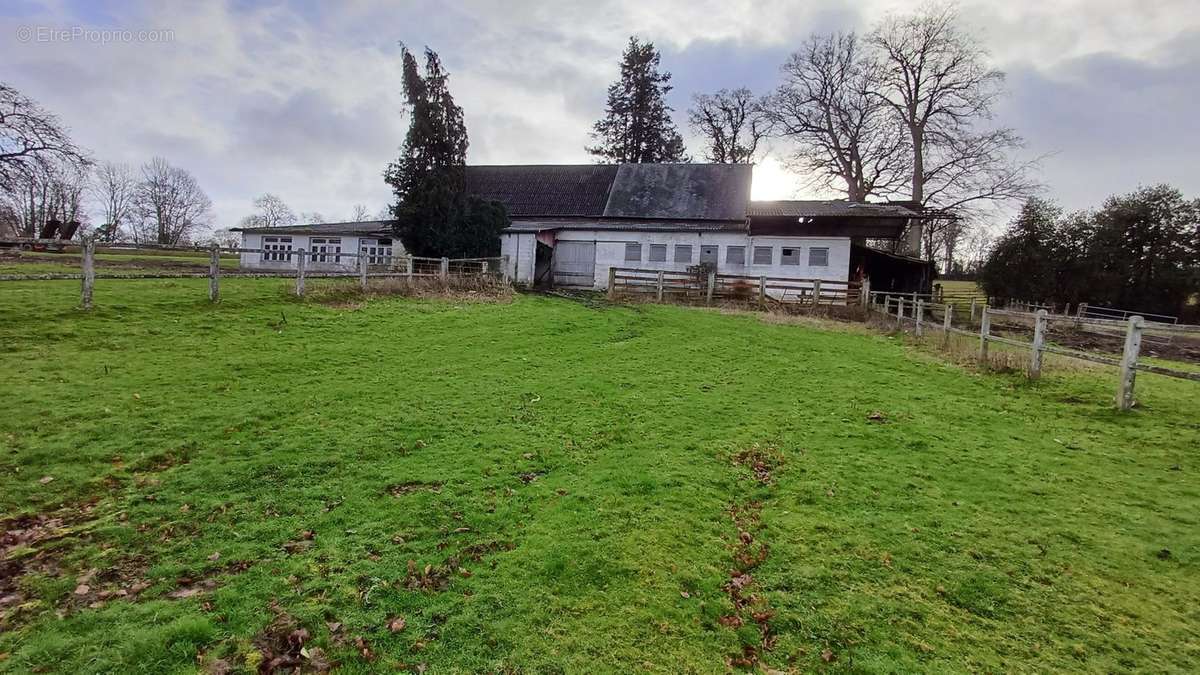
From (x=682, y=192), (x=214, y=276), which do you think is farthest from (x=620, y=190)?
(x=214, y=276)

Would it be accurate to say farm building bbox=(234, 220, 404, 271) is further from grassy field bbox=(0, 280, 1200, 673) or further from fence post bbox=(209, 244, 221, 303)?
grassy field bbox=(0, 280, 1200, 673)

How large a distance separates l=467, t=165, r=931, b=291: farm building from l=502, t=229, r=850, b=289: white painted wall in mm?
45

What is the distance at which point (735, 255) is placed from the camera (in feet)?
83.6

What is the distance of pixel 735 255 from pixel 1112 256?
19095 mm

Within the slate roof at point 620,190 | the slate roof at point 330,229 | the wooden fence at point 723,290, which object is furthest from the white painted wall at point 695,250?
the slate roof at point 330,229

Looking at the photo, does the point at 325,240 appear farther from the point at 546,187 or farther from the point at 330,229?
the point at 546,187

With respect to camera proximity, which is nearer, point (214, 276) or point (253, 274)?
point (214, 276)

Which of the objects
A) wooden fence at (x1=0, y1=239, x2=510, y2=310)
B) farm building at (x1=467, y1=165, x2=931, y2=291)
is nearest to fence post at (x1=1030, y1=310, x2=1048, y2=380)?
wooden fence at (x1=0, y1=239, x2=510, y2=310)

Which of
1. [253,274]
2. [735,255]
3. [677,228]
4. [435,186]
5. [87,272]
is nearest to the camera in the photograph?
[87,272]

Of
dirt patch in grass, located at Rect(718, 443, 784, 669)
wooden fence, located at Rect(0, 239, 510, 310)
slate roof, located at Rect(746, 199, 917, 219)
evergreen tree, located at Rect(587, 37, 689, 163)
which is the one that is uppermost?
evergreen tree, located at Rect(587, 37, 689, 163)

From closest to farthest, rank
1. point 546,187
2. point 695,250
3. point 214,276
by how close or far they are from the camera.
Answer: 1. point 214,276
2. point 695,250
3. point 546,187

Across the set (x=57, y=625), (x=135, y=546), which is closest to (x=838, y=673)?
(x=57, y=625)

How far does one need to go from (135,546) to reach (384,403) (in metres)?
3.03

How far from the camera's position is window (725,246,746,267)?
25359mm
